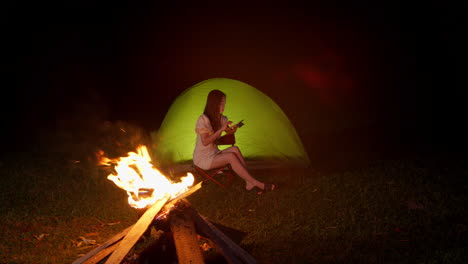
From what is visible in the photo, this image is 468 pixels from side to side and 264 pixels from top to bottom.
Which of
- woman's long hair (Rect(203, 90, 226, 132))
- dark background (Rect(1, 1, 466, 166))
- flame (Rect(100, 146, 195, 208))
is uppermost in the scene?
dark background (Rect(1, 1, 466, 166))

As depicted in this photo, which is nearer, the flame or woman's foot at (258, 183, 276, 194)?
the flame

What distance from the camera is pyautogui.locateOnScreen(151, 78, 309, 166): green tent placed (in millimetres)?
7191

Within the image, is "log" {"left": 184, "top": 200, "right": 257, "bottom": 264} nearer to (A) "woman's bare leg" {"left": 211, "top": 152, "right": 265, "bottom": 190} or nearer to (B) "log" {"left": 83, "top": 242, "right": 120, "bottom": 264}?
(B) "log" {"left": 83, "top": 242, "right": 120, "bottom": 264}

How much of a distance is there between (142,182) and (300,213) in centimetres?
214

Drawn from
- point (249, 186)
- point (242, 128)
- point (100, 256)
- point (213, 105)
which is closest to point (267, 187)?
point (249, 186)

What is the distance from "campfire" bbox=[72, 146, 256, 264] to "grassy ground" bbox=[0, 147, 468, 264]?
0.67 metres

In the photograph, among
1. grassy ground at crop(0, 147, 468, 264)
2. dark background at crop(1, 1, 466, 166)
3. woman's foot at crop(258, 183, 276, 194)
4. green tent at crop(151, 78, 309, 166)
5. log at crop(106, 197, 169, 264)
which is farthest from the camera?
dark background at crop(1, 1, 466, 166)

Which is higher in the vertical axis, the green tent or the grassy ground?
the green tent

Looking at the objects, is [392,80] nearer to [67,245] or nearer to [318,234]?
[318,234]

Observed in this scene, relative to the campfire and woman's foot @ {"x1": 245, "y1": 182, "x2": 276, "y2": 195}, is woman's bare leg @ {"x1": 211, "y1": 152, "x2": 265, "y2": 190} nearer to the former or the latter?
woman's foot @ {"x1": 245, "y1": 182, "x2": 276, "y2": 195}

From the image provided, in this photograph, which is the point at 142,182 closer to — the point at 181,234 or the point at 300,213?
the point at 181,234

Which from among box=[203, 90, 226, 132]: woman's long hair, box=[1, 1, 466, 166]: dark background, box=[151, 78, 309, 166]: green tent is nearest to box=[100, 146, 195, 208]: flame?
box=[203, 90, 226, 132]: woman's long hair

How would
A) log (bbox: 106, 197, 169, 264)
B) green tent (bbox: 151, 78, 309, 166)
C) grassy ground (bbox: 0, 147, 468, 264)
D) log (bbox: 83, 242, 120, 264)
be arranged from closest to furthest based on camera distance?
log (bbox: 106, 197, 169, 264) < log (bbox: 83, 242, 120, 264) < grassy ground (bbox: 0, 147, 468, 264) < green tent (bbox: 151, 78, 309, 166)

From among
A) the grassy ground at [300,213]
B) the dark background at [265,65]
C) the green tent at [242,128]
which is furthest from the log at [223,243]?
the dark background at [265,65]
